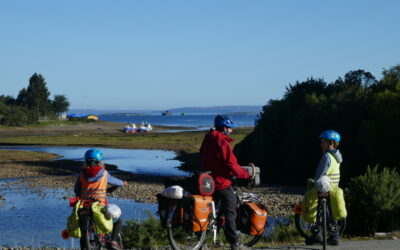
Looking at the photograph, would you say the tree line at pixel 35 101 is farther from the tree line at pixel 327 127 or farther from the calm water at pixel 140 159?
the tree line at pixel 327 127

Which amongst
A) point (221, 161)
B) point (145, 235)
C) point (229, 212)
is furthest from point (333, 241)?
point (145, 235)

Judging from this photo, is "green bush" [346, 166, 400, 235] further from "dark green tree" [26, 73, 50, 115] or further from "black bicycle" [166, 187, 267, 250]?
"dark green tree" [26, 73, 50, 115]

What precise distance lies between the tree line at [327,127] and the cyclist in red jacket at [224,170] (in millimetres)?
35407

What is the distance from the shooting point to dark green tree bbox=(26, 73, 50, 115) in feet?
554

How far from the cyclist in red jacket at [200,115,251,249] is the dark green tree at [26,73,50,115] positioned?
164638 millimetres

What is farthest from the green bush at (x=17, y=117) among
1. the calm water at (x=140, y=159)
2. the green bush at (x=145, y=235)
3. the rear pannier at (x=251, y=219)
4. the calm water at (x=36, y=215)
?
the rear pannier at (x=251, y=219)

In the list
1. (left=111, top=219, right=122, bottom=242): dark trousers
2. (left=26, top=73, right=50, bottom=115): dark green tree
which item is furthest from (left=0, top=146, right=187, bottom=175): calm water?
(left=26, top=73, right=50, bottom=115): dark green tree

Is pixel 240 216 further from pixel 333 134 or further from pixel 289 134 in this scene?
pixel 289 134

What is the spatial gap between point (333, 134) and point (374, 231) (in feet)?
9.43

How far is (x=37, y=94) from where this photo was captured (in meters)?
170

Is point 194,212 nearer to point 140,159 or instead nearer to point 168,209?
point 168,209

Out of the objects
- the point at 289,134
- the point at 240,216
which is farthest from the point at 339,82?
the point at 240,216

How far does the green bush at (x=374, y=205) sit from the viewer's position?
12836mm

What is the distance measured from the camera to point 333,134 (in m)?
10.7
